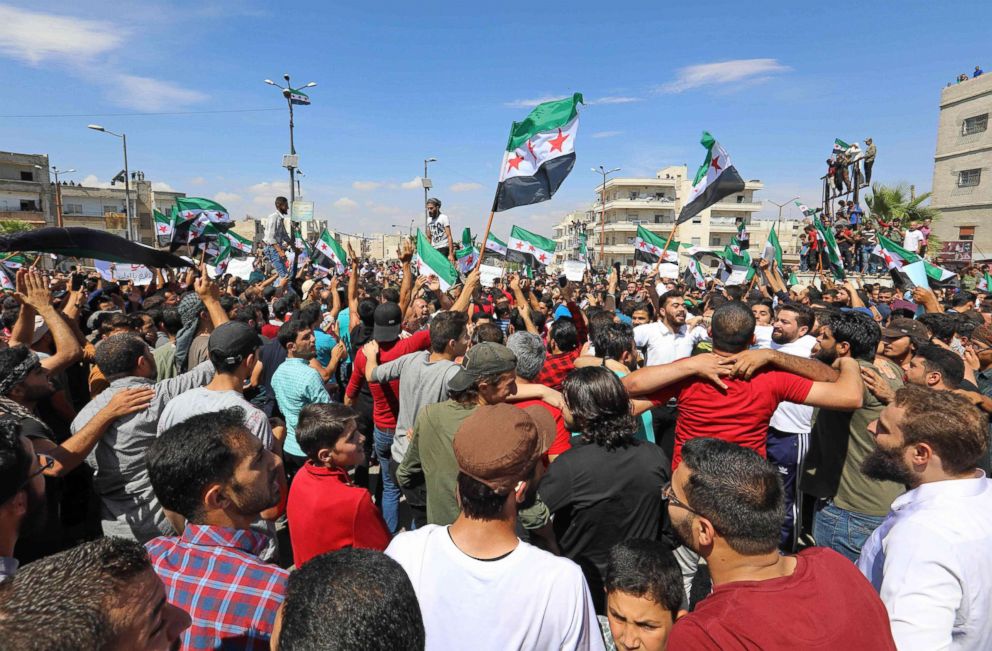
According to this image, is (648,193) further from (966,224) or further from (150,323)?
(150,323)

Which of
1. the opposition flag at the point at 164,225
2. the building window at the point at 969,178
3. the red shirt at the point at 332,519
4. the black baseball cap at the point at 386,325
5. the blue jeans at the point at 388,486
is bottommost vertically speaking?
the blue jeans at the point at 388,486

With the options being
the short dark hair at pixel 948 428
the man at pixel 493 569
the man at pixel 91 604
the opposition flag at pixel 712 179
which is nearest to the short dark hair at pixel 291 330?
the man at pixel 493 569

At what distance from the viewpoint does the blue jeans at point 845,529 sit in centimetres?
333

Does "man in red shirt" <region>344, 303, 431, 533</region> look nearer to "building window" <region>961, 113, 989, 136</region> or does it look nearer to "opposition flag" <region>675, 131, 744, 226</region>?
"opposition flag" <region>675, 131, 744, 226</region>

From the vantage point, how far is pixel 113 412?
2949 mm

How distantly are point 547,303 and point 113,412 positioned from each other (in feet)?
28.2

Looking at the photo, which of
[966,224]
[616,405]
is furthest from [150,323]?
[966,224]

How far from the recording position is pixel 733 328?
10.5 ft

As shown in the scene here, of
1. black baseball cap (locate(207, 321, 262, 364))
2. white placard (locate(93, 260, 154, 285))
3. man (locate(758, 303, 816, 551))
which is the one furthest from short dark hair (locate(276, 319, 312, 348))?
white placard (locate(93, 260, 154, 285))

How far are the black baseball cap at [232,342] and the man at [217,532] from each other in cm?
111

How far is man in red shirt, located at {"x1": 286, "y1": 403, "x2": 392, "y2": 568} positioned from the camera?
2.62 m

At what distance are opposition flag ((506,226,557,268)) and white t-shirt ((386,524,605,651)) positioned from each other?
39.1ft

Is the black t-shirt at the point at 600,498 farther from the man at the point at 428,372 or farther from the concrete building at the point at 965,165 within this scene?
the concrete building at the point at 965,165

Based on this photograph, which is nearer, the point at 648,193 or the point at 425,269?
the point at 425,269
